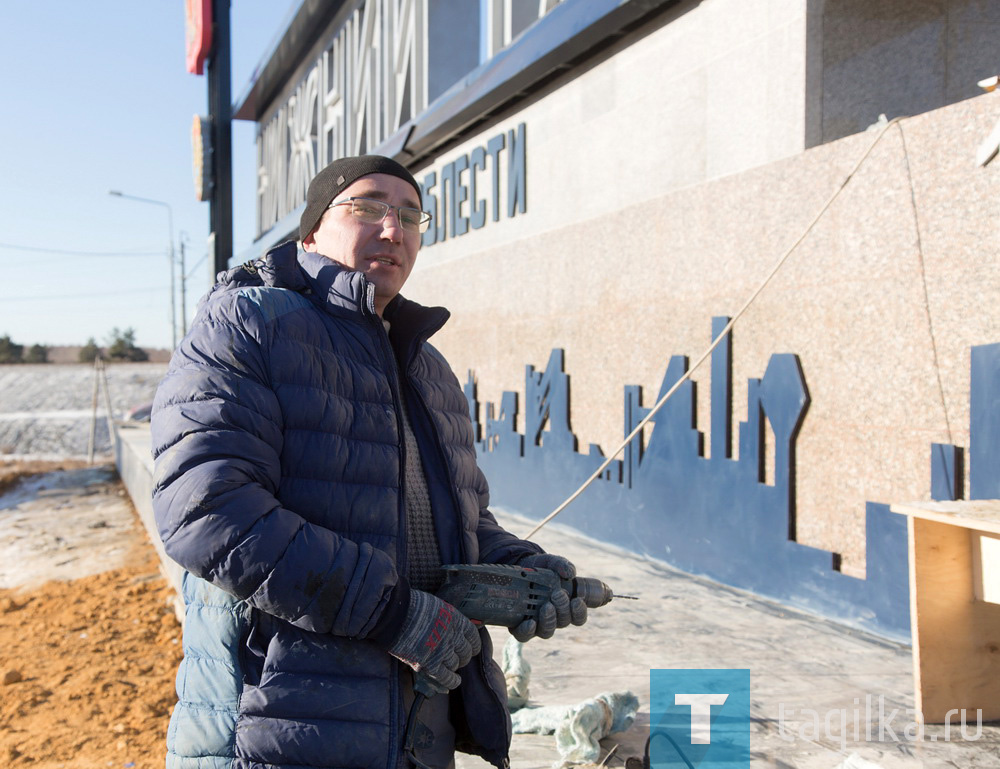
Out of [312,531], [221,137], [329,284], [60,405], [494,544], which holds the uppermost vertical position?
[221,137]

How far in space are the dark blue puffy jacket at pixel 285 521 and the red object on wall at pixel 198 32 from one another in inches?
356

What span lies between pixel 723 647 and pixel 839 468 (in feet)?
4.09

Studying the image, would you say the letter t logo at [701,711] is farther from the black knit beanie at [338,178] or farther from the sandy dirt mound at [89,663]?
the sandy dirt mound at [89,663]

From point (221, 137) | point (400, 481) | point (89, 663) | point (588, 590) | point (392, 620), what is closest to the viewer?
point (392, 620)

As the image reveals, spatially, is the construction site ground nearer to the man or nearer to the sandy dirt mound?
the sandy dirt mound

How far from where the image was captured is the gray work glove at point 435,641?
1.66 metres

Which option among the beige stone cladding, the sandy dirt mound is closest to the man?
the sandy dirt mound

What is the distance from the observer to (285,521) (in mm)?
1552

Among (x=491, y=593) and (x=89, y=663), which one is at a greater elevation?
(x=491, y=593)

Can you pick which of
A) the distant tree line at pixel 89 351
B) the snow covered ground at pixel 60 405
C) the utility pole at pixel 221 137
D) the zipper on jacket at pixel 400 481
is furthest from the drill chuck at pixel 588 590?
the distant tree line at pixel 89 351

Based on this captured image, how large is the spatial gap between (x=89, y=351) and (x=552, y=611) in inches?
2462

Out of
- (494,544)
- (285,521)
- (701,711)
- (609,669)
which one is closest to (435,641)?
(285,521)

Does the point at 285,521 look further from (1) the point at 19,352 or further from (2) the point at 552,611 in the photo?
(1) the point at 19,352

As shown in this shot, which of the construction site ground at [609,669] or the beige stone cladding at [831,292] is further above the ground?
the beige stone cladding at [831,292]
